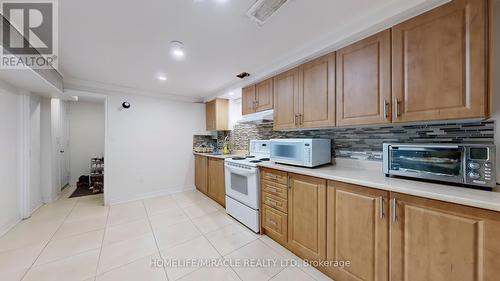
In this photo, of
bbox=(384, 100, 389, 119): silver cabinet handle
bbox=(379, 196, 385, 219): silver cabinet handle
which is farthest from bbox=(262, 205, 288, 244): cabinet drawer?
bbox=(384, 100, 389, 119): silver cabinet handle

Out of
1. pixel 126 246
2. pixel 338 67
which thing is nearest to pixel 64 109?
pixel 126 246

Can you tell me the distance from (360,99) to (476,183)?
89 centimetres

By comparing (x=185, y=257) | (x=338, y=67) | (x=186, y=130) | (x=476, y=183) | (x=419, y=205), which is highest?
(x=338, y=67)

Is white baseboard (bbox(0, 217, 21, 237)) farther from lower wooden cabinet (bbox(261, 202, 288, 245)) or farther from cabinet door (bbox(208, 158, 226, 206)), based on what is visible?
lower wooden cabinet (bbox(261, 202, 288, 245))

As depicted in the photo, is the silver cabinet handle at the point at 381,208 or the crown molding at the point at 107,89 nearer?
the silver cabinet handle at the point at 381,208

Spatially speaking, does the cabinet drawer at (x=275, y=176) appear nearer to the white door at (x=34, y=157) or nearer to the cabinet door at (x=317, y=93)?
the cabinet door at (x=317, y=93)

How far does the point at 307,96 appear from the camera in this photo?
2010 millimetres

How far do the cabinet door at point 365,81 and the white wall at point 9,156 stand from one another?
13.3 feet

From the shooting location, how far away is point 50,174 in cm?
332

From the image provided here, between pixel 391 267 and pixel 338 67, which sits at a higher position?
pixel 338 67

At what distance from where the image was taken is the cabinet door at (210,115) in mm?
4000

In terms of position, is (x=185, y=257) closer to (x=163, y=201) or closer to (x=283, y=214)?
(x=283, y=214)

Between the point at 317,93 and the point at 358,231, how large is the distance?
52.3 inches

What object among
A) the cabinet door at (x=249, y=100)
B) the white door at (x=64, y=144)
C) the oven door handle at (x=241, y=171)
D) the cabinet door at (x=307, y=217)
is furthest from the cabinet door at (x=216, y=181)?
the white door at (x=64, y=144)
